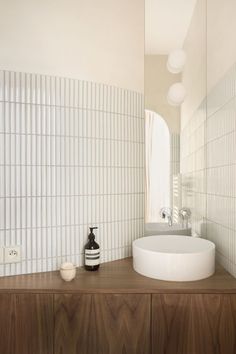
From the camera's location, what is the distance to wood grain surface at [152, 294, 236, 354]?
1.36m

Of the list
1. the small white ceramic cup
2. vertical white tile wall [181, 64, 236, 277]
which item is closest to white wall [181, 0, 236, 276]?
vertical white tile wall [181, 64, 236, 277]

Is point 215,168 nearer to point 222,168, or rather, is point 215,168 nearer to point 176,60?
point 222,168

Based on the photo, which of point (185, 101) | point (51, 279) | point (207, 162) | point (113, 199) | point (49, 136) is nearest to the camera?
point (51, 279)

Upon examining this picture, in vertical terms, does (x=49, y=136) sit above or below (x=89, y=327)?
above

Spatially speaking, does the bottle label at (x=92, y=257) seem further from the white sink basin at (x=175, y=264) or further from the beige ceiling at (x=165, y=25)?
the beige ceiling at (x=165, y=25)

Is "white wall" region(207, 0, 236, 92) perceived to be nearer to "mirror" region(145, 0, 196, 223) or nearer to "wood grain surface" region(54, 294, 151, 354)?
"mirror" region(145, 0, 196, 223)

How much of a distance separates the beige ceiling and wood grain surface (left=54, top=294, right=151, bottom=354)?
161 centimetres

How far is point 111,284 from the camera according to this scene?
4.69 feet

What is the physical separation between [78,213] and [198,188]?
2.90ft

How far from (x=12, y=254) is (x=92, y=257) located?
42cm

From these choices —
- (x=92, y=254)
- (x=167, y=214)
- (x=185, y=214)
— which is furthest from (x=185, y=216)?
(x=92, y=254)

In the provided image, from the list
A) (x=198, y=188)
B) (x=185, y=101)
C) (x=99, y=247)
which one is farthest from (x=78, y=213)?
(x=185, y=101)

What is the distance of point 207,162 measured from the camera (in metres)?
1.98

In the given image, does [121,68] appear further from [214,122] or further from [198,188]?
[198,188]
